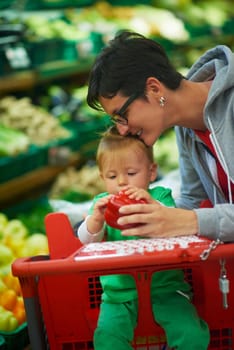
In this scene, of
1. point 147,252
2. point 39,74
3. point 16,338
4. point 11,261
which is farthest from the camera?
point 39,74

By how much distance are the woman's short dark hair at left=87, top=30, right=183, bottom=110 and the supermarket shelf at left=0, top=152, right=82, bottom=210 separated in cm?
193

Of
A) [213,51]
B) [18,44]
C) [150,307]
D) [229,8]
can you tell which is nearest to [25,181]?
[18,44]

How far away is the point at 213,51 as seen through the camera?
239 centimetres

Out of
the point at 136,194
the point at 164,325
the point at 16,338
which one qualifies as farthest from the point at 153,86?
the point at 16,338

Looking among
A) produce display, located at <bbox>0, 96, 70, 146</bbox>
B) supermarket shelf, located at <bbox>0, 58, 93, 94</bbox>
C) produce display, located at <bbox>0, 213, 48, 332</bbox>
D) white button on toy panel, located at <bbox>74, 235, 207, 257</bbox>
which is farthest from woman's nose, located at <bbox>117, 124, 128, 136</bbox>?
produce display, located at <bbox>0, 96, 70, 146</bbox>

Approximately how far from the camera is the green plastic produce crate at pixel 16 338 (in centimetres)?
240

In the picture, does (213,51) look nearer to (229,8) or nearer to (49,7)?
(49,7)

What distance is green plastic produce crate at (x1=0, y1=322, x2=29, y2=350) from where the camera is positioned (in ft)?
7.88

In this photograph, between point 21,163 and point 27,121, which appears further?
point 27,121

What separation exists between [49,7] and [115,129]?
3140 millimetres

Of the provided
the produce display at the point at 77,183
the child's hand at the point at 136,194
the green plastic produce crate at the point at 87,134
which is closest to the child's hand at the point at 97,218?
the child's hand at the point at 136,194

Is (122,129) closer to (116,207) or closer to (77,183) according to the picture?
(116,207)

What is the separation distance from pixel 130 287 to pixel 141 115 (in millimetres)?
542

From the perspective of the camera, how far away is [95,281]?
2.13 metres
